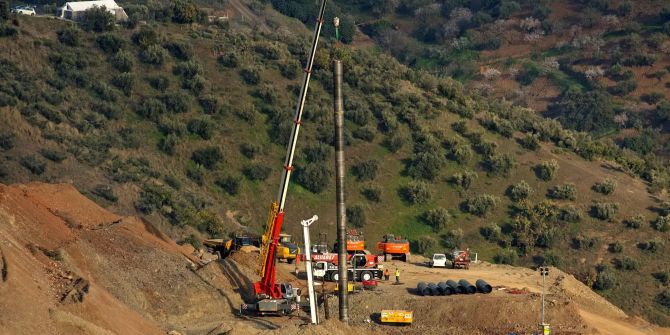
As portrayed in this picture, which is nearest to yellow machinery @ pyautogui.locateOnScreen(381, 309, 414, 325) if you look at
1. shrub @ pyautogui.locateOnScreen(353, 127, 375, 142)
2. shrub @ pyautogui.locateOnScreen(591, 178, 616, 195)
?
shrub @ pyautogui.locateOnScreen(591, 178, 616, 195)

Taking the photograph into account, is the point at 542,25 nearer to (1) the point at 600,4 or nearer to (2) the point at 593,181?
(1) the point at 600,4

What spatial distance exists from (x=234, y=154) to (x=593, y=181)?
28155 mm

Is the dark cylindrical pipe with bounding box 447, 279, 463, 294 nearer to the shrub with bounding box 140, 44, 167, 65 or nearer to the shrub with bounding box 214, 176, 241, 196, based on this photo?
the shrub with bounding box 214, 176, 241, 196

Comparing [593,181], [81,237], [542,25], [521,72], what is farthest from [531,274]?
[542,25]

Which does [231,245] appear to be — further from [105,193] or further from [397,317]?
[397,317]

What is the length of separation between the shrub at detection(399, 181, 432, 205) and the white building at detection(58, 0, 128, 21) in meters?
35.9

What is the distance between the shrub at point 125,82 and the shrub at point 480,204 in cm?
2884

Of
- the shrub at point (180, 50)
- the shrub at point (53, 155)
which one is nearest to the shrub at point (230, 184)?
the shrub at point (53, 155)

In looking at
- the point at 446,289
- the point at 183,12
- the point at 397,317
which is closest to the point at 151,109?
the point at 183,12

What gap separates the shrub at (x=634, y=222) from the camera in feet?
314

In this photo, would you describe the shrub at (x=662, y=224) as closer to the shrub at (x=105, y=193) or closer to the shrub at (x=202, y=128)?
the shrub at (x=202, y=128)

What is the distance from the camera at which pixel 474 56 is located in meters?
177

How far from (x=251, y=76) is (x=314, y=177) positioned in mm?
16472

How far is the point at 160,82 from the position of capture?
10806 cm
